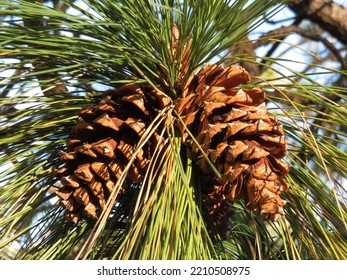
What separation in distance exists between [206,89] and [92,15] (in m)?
0.18

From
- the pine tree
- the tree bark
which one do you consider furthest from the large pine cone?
the tree bark

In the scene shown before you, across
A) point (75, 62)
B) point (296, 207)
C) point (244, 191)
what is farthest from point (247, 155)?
point (75, 62)

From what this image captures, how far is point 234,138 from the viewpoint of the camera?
0.76m

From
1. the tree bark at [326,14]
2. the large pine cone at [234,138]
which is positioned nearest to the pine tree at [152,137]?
the large pine cone at [234,138]

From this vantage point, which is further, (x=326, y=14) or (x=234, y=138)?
(x=326, y=14)

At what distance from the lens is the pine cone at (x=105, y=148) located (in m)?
0.75

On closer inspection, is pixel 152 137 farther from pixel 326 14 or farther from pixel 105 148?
pixel 326 14

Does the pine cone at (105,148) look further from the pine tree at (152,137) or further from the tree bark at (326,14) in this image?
the tree bark at (326,14)

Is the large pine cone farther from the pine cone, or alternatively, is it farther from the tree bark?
the tree bark

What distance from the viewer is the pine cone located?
0.75 meters

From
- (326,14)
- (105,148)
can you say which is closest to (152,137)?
(105,148)

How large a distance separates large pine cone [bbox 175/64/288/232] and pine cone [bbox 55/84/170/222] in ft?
0.16

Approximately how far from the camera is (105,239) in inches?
32.0

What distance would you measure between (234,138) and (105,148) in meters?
0.16
